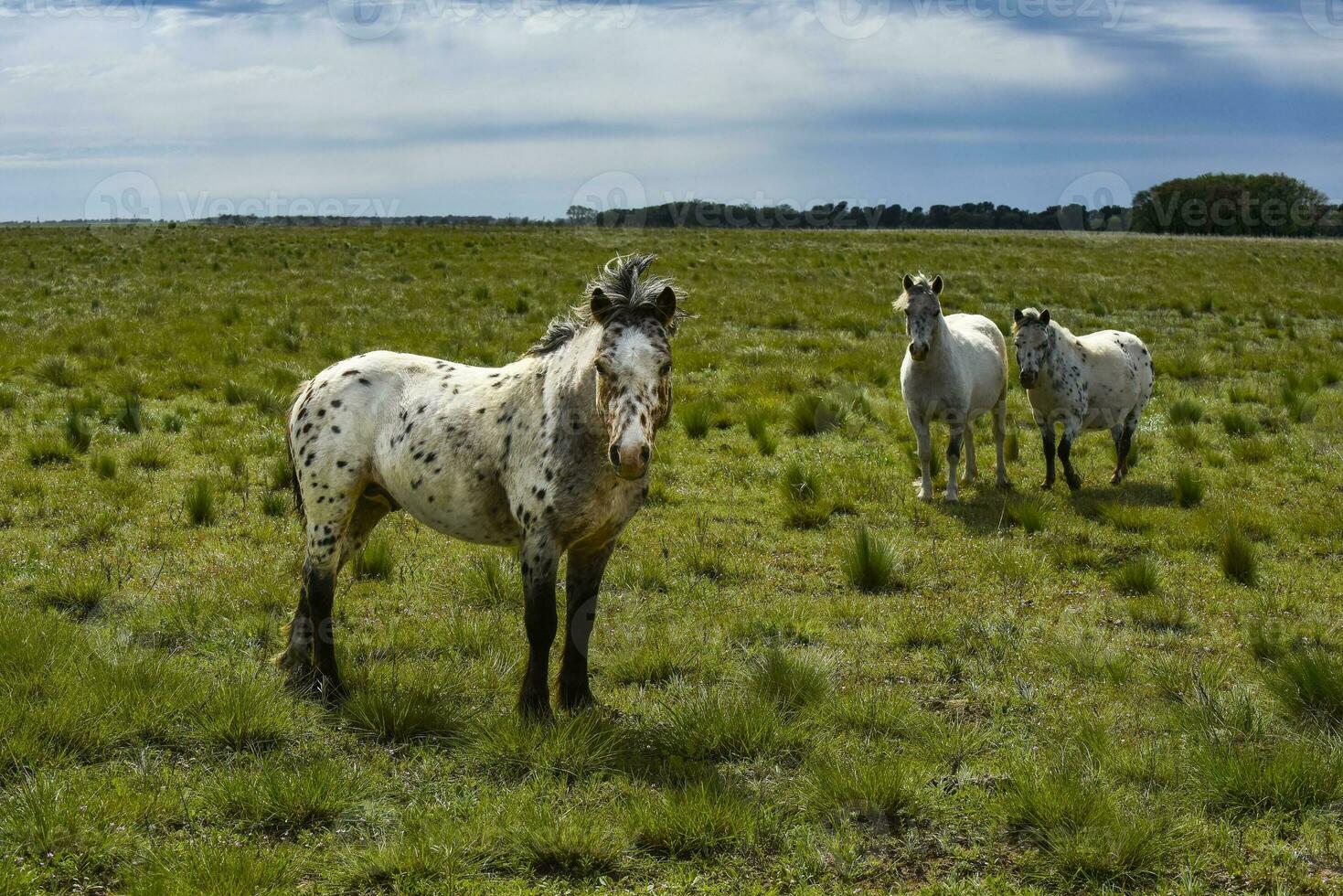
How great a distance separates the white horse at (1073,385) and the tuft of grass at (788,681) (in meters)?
5.52

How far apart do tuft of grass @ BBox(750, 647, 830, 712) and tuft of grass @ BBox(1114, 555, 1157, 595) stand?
113 inches

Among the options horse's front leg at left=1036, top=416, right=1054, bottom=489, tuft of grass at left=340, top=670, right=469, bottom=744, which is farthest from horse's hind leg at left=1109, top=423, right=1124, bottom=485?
tuft of grass at left=340, top=670, right=469, bottom=744

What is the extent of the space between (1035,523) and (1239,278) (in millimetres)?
26538

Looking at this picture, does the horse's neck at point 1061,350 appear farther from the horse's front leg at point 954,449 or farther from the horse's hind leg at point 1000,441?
the horse's front leg at point 954,449

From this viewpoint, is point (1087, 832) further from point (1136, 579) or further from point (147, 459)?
point (147, 459)

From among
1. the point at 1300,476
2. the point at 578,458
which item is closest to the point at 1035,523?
the point at 1300,476

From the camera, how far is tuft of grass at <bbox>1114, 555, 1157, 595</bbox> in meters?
7.03

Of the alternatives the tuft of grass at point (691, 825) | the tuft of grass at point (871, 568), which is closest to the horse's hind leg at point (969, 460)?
the tuft of grass at point (871, 568)

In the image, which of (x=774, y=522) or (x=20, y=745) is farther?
(x=774, y=522)

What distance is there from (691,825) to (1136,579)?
14.6ft

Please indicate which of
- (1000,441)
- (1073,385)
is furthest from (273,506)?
(1073,385)

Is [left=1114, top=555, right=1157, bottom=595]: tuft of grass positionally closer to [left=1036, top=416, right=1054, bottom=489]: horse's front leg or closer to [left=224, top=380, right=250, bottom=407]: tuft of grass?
[left=1036, top=416, right=1054, bottom=489]: horse's front leg

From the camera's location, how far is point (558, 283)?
25344 mm

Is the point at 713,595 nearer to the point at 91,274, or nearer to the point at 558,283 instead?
the point at 558,283
